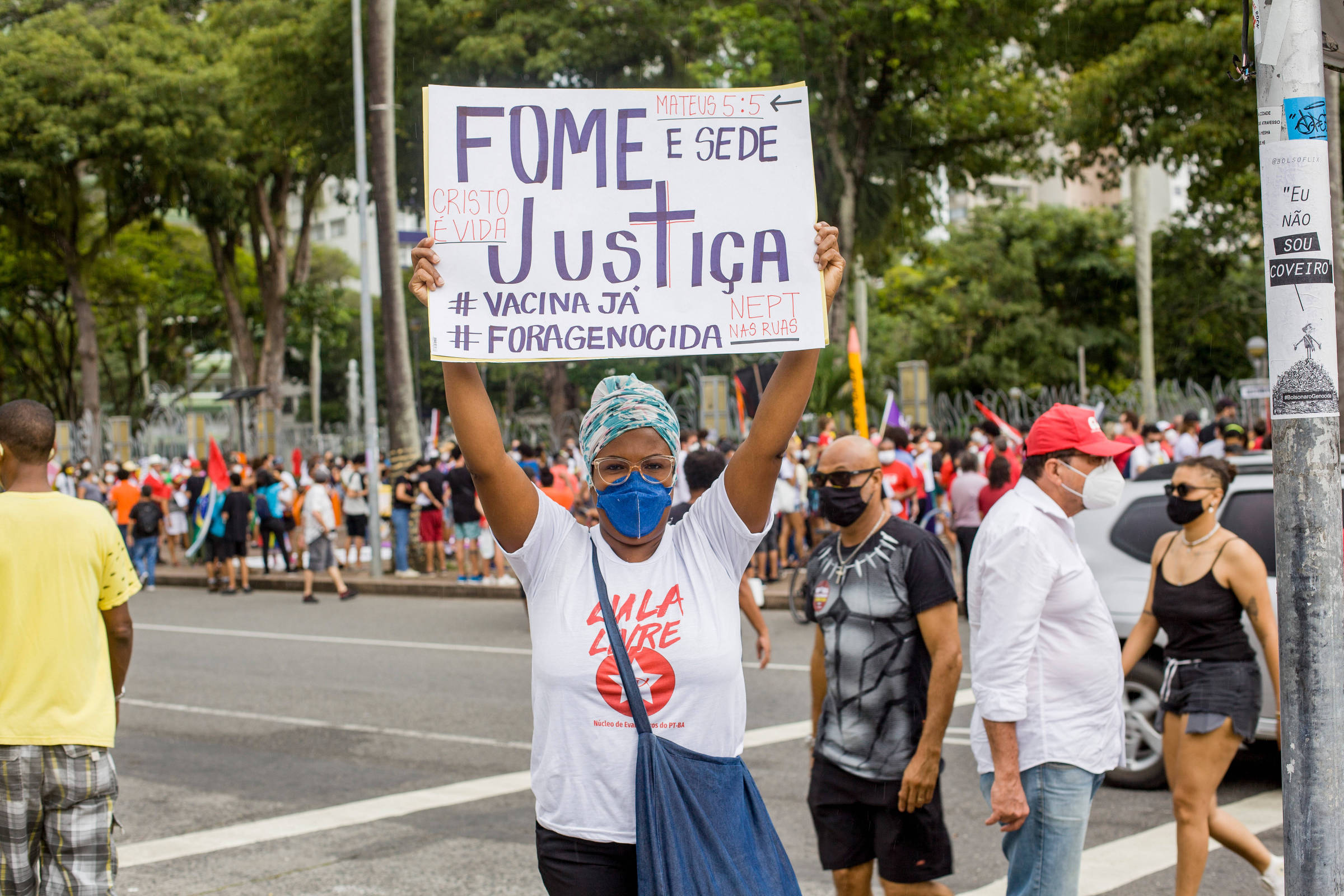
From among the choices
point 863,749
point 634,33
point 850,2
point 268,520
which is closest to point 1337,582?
point 863,749

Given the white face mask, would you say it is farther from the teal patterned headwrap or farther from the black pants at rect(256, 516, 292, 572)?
the black pants at rect(256, 516, 292, 572)

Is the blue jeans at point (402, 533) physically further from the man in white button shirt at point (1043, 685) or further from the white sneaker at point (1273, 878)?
the man in white button shirt at point (1043, 685)

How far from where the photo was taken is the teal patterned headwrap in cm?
297

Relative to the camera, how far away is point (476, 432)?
9.62 ft

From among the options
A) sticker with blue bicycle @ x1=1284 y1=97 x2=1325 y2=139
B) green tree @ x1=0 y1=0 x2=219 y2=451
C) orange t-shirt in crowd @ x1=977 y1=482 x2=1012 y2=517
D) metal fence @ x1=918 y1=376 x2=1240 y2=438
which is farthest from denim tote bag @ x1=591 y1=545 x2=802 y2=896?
green tree @ x1=0 y1=0 x2=219 y2=451

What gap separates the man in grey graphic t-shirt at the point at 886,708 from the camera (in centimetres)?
416

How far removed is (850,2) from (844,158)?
3.27 m

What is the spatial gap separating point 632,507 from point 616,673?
36 centimetres

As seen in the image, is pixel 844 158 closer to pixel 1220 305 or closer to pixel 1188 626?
pixel 1220 305

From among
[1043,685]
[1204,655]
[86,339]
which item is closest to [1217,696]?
[1204,655]

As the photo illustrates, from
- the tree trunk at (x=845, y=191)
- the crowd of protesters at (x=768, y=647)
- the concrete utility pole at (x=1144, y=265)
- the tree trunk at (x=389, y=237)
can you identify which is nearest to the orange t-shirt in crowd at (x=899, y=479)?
the tree trunk at (x=389, y=237)

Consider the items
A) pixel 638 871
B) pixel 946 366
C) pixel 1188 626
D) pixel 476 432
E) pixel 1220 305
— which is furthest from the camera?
pixel 946 366

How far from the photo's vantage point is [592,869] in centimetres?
280

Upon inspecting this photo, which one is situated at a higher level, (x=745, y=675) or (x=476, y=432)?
(x=476, y=432)
